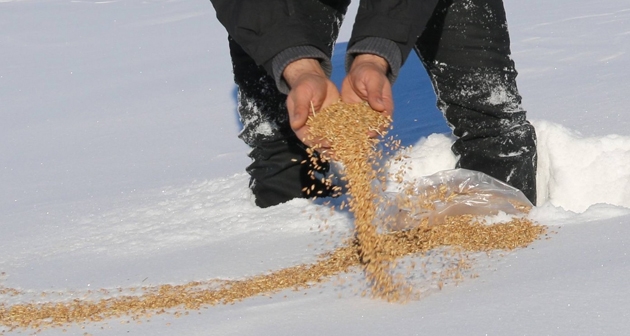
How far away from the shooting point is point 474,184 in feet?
8.09

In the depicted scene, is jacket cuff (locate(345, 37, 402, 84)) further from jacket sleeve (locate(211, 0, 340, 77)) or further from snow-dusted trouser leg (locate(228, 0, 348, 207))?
snow-dusted trouser leg (locate(228, 0, 348, 207))

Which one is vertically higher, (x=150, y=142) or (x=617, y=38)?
(x=617, y=38)

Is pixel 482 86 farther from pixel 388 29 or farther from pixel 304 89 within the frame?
pixel 304 89

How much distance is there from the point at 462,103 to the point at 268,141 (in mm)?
587

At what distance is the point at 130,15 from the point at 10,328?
3886 millimetres

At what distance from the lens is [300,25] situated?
2043 mm

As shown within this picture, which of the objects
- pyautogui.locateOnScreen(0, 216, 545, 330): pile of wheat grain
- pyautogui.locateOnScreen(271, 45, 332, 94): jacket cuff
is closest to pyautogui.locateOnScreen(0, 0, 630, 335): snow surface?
pyautogui.locateOnScreen(0, 216, 545, 330): pile of wheat grain

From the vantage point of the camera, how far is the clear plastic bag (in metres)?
2.30

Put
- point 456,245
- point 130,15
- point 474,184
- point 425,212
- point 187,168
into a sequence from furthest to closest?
point 130,15 → point 187,168 → point 474,184 → point 425,212 → point 456,245

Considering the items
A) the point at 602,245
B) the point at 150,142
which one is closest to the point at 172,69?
the point at 150,142

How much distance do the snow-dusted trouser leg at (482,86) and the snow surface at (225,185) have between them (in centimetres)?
11

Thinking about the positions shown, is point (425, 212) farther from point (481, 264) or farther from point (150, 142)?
point (150, 142)

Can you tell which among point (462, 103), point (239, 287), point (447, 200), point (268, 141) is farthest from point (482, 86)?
point (239, 287)

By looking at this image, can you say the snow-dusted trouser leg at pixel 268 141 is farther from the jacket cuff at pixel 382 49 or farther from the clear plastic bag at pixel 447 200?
the jacket cuff at pixel 382 49
